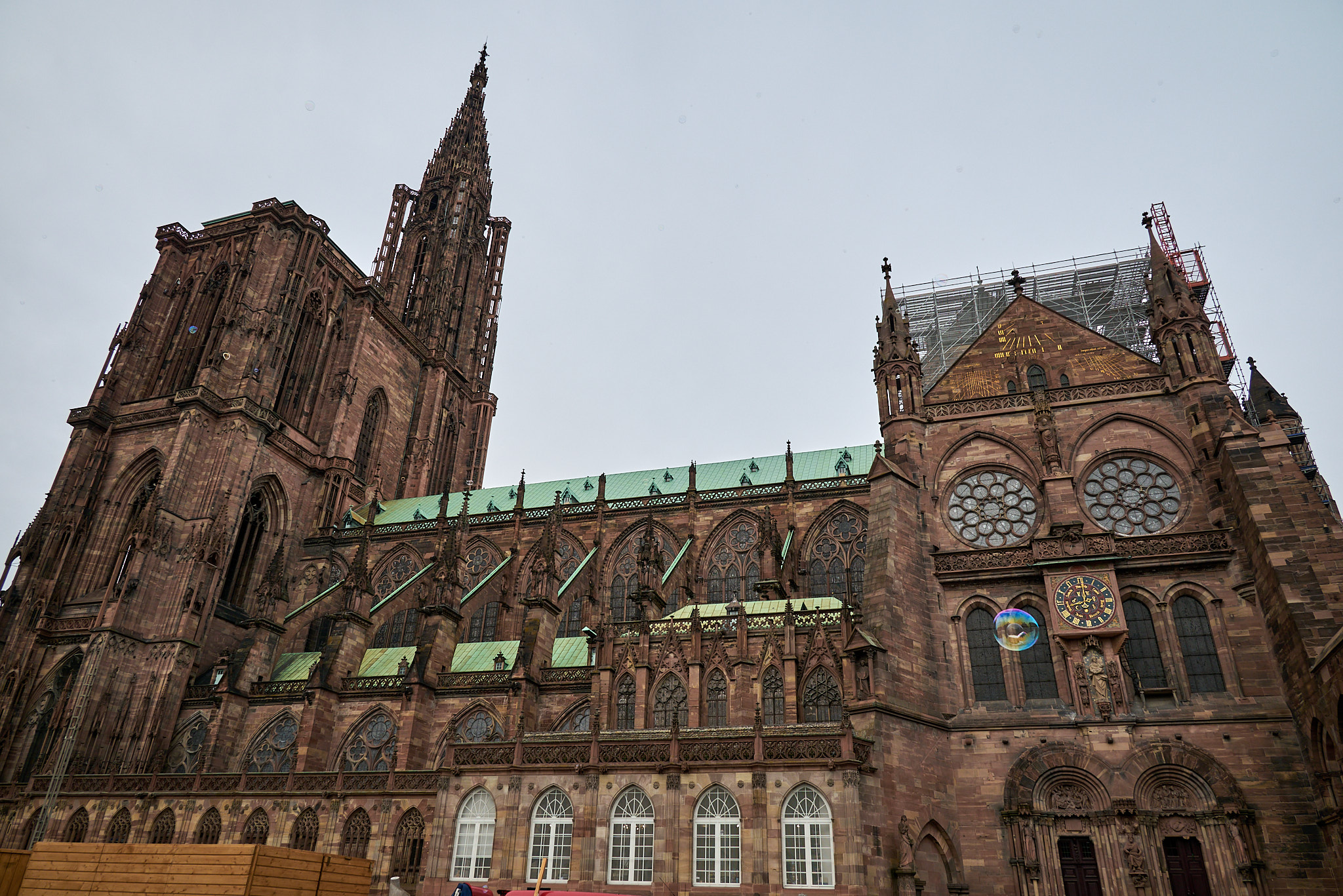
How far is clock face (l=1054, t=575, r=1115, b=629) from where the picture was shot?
23906mm

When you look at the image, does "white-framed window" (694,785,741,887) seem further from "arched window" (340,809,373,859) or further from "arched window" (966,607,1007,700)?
"arched window" (340,809,373,859)

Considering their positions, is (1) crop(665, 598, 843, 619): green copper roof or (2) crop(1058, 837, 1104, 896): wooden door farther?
(1) crop(665, 598, 843, 619): green copper roof

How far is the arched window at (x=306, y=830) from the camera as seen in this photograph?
92.1 ft

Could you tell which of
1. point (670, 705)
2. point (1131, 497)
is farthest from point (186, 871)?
point (1131, 497)

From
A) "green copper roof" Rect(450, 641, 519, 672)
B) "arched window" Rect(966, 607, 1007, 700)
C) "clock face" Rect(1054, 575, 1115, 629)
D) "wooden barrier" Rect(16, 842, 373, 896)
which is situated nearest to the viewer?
"wooden barrier" Rect(16, 842, 373, 896)

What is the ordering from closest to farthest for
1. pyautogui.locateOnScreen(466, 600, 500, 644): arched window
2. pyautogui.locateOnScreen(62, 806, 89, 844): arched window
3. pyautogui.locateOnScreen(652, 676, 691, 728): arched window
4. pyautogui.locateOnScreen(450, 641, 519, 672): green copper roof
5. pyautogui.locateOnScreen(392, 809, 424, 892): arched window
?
pyautogui.locateOnScreen(652, 676, 691, 728): arched window, pyautogui.locateOnScreen(392, 809, 424, 892): arched window, pyautogui.locateOnScreen(62, 806, 89, 844): arched window, pyautogui.locateOnScreen(450, 641, 519, 672): green copper roof, pyautogui.locateOnScreen(466, 600, 500, 644): arched window

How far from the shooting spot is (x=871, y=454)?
39500 mm

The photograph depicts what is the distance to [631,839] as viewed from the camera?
69.5 ft

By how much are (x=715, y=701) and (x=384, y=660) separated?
53.3ft

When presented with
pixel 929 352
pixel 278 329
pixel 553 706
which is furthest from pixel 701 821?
pixel 278 329

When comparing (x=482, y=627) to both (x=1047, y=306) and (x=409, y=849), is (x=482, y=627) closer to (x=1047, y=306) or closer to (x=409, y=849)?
(x=409, y=849)

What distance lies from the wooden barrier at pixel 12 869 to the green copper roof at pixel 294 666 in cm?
1607

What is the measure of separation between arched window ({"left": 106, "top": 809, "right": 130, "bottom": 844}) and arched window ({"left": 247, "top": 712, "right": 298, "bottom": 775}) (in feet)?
14.4

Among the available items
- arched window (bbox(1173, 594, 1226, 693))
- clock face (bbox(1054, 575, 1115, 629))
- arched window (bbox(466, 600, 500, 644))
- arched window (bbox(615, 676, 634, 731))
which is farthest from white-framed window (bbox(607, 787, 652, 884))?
arched window (bbox(466, 600, 500, 644))
